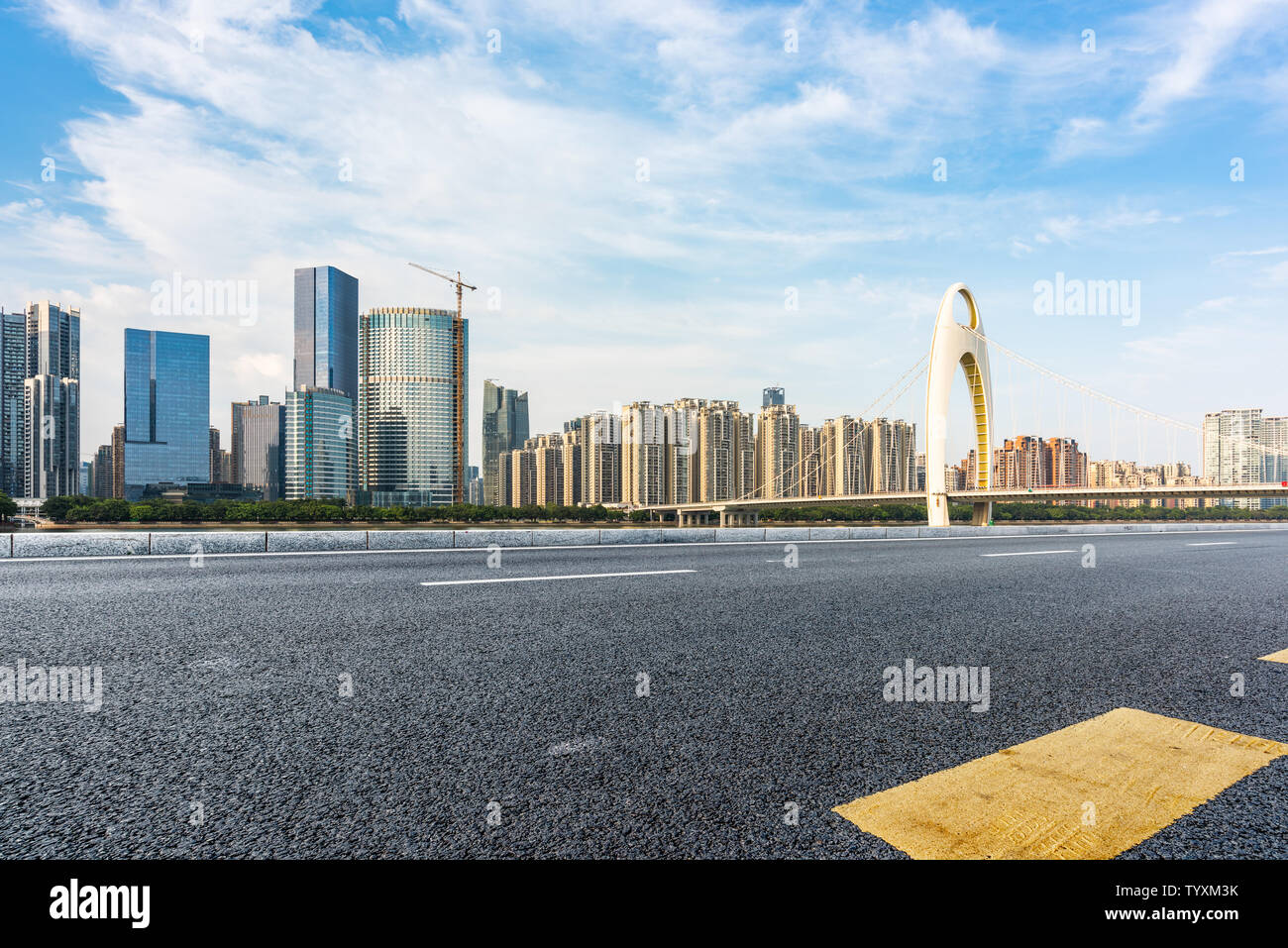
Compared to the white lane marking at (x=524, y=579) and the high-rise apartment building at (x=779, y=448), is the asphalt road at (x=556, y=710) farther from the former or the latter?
the high-rise apartment building at (x=779, y=448)

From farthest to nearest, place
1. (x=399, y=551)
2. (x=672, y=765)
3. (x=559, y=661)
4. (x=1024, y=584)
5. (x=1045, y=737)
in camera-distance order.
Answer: (x=399, y=551), (x=1024, y=584), (x=559, y=661), (x=1045, y=737), (x=672, y=765)

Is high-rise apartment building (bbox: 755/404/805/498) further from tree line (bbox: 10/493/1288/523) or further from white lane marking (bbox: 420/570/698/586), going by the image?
white lane marking (bbox: 420/570/698/586)

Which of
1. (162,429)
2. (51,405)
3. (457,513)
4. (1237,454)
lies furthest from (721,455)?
(162,429)

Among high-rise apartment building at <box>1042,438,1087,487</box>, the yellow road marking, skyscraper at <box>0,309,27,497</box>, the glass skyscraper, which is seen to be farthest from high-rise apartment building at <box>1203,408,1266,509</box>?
the glass skyscraper

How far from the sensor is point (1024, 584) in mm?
7371

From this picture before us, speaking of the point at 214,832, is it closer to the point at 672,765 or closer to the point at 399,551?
the point at 672,765

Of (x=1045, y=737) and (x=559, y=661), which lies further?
(x=559, y=661)

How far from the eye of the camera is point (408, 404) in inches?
6939

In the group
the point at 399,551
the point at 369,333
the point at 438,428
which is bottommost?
the point at 399,551
